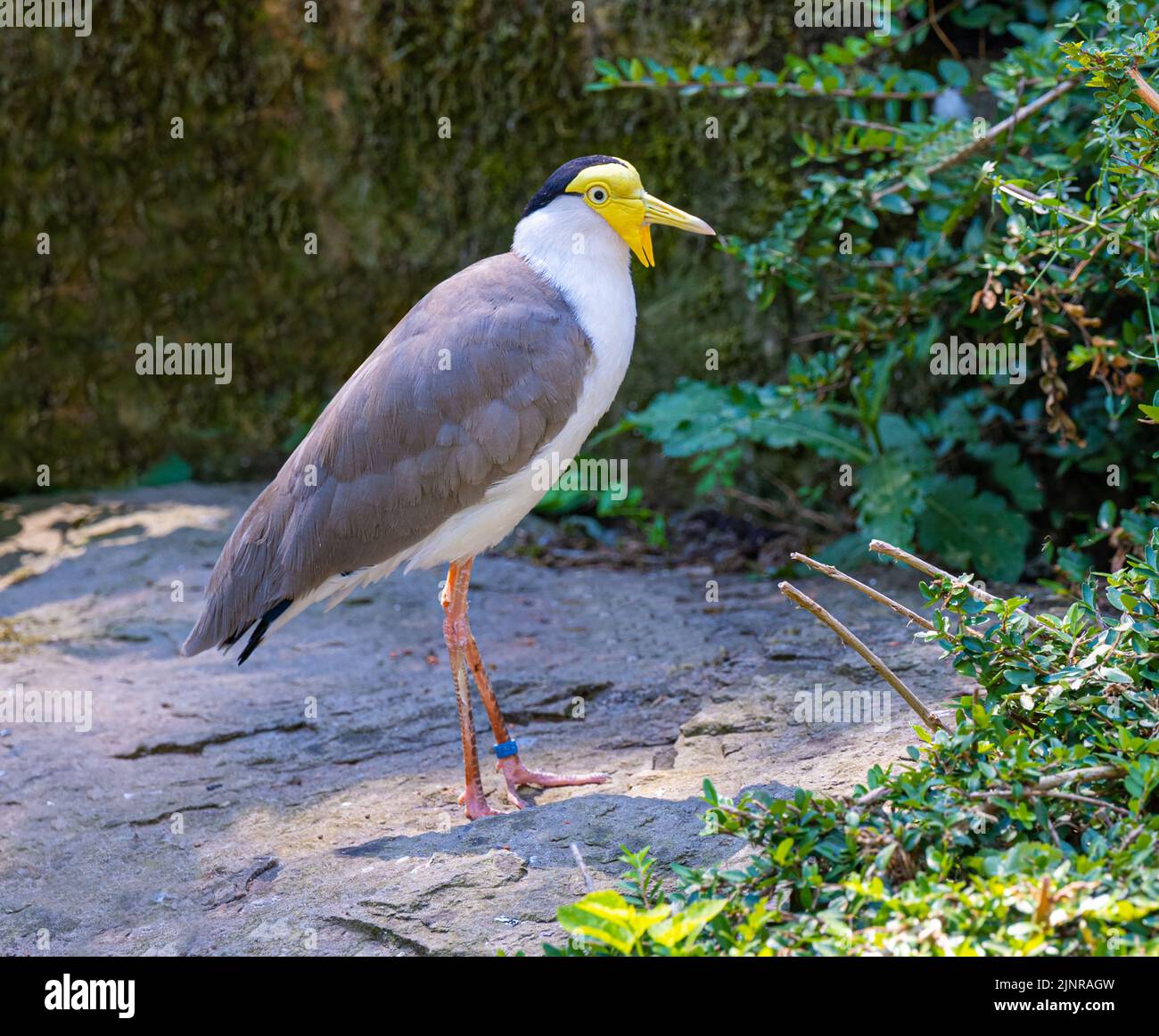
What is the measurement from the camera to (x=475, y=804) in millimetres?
4281

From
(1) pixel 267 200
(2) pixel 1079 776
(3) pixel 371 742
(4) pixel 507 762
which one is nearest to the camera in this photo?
(2) pixel 1079 776

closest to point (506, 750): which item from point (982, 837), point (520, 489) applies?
point (520, 489)

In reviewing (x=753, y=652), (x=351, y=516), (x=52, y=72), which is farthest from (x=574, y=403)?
(x=52, y=72)

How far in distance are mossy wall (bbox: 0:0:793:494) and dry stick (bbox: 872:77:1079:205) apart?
192cm

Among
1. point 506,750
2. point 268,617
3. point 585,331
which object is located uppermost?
point 585,331

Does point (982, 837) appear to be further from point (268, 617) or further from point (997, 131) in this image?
point (997, 131)

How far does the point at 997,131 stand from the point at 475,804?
3.26 meters

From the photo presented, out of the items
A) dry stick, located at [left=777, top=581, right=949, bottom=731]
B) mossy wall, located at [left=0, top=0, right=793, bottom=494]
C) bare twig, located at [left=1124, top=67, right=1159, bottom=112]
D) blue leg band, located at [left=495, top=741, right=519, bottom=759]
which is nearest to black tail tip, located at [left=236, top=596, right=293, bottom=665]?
blue leg band, located at [left=495, top=741, right=519, bottom=759]

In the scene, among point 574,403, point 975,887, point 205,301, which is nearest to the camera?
point 975,887

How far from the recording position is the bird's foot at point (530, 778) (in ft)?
14.4

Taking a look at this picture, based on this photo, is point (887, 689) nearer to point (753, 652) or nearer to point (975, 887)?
point (753, 652)

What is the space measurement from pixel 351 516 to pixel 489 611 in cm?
175

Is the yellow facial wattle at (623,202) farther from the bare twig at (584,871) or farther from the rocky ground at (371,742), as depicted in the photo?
the bare twig at (584,871)

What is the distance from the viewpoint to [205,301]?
310 inches
